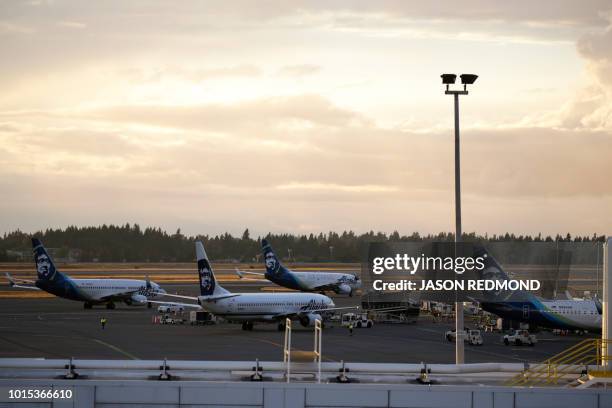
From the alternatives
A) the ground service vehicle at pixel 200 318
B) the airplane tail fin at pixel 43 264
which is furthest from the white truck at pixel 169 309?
the airplane tail fin at pixel 43 264

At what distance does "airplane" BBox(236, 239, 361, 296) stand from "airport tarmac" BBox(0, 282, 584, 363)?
34.0 metres

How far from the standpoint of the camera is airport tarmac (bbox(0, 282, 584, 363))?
2704 inches

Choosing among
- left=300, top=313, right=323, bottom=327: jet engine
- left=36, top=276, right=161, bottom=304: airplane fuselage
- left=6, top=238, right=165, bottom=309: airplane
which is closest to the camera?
left=300, top=313, right=323, bottom=327: jet engine

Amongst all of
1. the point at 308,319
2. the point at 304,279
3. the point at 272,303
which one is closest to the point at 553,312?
the point at 308,319

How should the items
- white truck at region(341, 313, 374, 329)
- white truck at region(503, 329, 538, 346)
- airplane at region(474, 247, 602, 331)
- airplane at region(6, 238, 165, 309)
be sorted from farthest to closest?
1. airplane at region(6, 238, 165, 309)
2. white truck at region(341, 313, 374, 329)
3. airplane at region(474, 247, 602, 331)
4. white truck at region(503, 329, 538, 346)

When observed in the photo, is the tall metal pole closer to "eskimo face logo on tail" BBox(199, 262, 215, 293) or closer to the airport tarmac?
the airport tarmac

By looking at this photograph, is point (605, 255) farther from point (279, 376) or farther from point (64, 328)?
point (64, 328)

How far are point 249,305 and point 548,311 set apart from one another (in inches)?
1109

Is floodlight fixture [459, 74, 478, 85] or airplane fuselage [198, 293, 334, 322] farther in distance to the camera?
airplane fuselage [198, 293, 334, 322]

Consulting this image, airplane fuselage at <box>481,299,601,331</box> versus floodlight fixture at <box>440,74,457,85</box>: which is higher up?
floodlight fixture at <box>440,74,457,85</box>

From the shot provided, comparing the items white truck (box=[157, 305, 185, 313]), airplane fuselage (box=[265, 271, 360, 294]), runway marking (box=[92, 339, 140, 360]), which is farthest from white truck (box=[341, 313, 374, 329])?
airplane fuselage (box=[265, 271, 360, 294])

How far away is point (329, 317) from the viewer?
100 meters

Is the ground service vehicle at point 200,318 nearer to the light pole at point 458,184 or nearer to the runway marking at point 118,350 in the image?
the runway marking at point 118,350

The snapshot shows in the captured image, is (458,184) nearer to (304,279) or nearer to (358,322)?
(358,322)
